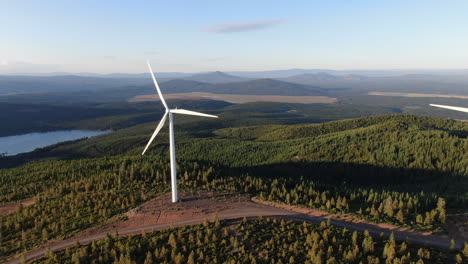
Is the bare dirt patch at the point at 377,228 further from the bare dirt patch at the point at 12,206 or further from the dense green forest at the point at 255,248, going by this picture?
the bare dirt patch at the point at 12,206

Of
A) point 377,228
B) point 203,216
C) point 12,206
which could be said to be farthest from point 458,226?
point 12,206

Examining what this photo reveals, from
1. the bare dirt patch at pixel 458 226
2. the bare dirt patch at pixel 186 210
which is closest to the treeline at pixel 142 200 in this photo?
the bare dirt patch at pixel 458 226

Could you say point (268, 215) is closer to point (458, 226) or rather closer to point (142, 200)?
point (142, 200)

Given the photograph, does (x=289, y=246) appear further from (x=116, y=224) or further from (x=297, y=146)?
(x=297, y=146)

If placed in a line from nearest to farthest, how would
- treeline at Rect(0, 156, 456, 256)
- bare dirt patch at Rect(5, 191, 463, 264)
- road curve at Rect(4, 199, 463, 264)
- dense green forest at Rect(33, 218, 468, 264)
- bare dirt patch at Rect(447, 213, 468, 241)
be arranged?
dense green forest at Rect(33, 218, 468, 264) < road curve at Rect(4, 199, 463, 264) < bare dirt patch at Rect(447, 213, 468, 241) < bare dirt patch at Rect(5, 191, 463, 264) < treeline at Rect(0, 156, 456, 256)

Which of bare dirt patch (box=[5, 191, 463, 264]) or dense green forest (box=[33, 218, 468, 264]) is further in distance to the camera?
bare dirt patch (box=[5, 191, 463, 264])

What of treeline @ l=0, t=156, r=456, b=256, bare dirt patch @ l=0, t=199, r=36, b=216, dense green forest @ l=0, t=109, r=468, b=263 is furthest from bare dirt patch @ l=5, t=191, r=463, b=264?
bare dirt patch @ l=0, t=199, r=36, b=216

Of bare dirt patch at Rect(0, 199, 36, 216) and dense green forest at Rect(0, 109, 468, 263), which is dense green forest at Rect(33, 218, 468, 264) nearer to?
dense green forest at Rect(0, 109, 468, 263)
